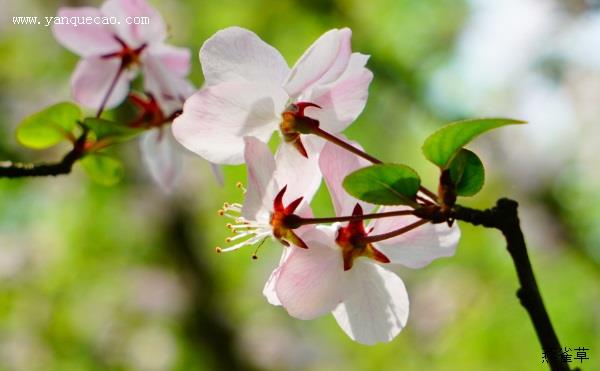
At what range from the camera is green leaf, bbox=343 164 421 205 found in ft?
1.87

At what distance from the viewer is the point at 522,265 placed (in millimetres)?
522

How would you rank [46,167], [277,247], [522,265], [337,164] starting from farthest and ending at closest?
1. [277,247]
2. [46,167]
3. [337,164]
4. [522,265]

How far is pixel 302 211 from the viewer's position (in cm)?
63

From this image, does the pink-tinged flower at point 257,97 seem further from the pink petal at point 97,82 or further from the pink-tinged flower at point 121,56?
the pink petal at point 97,82

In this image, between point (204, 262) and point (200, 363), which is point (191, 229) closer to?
point (204, 262)

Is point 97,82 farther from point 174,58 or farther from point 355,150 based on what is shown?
point 355,150

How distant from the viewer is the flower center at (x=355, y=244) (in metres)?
0.67

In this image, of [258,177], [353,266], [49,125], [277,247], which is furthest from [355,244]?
[277,247]

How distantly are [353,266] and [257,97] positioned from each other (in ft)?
0.57

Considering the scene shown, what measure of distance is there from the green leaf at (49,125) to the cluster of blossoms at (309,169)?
0.29 meters

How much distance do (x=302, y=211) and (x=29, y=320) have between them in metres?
2.85

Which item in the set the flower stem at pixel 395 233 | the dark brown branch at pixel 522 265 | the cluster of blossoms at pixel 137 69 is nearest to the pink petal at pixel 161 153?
the cluster of blossoms at pixel 137 69

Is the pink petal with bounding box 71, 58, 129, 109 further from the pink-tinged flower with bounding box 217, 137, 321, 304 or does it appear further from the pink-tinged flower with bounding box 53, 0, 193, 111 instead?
the pink-tinged flower with bounding box 217, 137, 321, 304

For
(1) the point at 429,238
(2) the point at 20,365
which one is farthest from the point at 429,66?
(1) the point at 429,238
